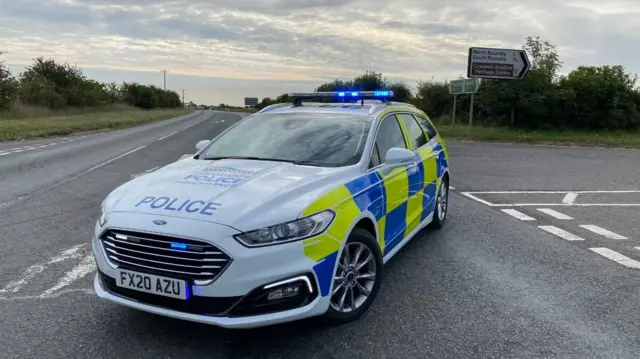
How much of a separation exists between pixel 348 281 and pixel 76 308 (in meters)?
2.08

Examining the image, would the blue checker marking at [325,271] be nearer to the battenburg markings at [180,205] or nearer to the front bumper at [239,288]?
the front bumper at [239,288]

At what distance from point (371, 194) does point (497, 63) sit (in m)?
22.2

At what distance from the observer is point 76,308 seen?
12.7 ft

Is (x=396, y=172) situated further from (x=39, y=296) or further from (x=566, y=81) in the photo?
(x=566, y=81)

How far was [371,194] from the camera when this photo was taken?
3.98 metres

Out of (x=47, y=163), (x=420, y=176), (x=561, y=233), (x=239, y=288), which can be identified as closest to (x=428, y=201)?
(x=420, y=176)

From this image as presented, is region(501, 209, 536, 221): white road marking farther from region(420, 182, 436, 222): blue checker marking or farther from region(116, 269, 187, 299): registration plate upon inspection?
region(116, 269, 187, 299): registration plate

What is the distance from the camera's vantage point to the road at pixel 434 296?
11.0 ft

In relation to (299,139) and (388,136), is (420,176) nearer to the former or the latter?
(388,136)

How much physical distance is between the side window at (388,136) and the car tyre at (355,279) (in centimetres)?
99

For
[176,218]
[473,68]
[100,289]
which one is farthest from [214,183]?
[473,68]

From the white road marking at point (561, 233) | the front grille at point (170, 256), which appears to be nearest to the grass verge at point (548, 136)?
the white road marking at point (561, 233)

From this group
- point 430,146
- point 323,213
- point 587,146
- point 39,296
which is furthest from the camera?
point 587,146

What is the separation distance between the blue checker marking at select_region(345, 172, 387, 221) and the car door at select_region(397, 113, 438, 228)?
2.80ft
